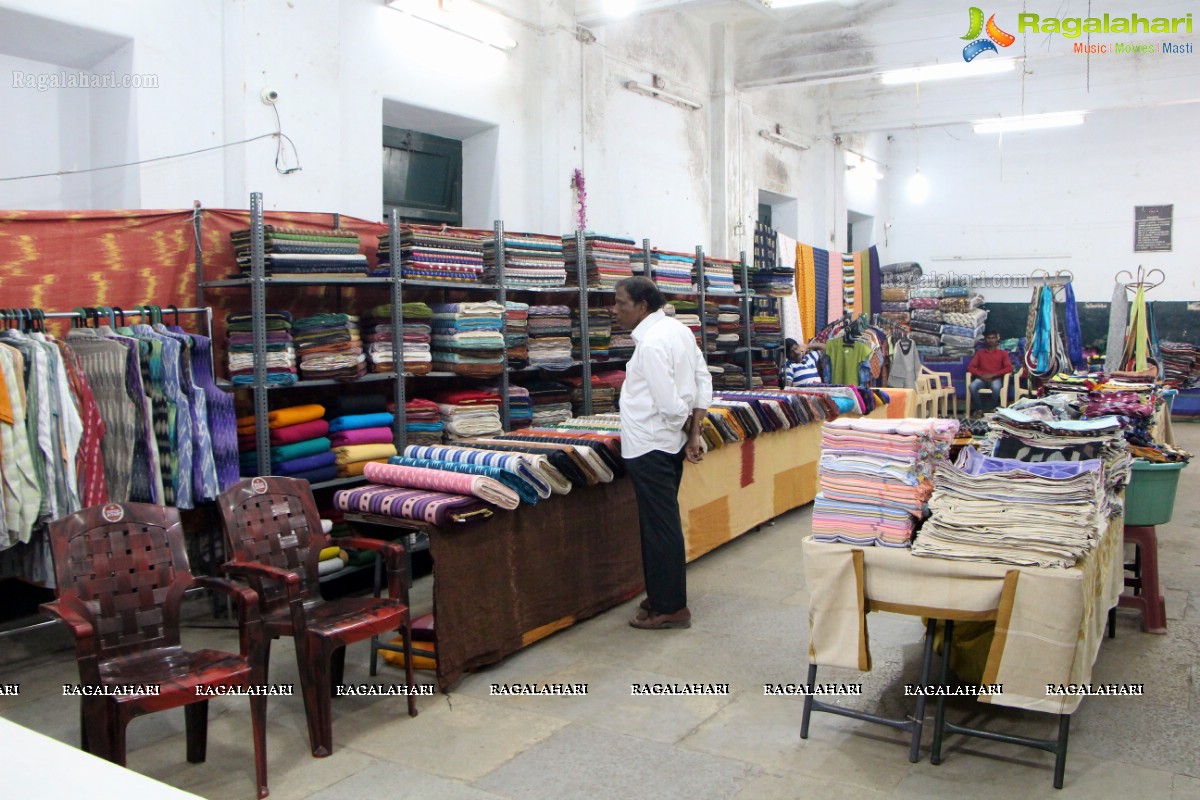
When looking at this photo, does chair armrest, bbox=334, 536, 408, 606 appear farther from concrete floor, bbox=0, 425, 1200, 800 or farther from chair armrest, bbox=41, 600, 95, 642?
chair armrest, bbox=41, 600, 95, 642

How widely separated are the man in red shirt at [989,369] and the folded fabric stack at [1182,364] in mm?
2075

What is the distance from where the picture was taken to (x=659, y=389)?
13.1 ft

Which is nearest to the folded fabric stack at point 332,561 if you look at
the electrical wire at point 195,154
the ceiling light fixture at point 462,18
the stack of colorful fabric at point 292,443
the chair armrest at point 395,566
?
the stack of colorful fabric at point 292,443

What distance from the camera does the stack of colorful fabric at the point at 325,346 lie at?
466 centimetres

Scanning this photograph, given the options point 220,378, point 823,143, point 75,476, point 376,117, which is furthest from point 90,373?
point 823,143

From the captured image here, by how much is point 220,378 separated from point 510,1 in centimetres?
391

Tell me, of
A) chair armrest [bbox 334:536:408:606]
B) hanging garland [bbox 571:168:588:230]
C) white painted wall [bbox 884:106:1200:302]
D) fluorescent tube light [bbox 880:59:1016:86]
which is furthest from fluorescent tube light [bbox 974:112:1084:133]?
chair armrest [bbox 334:536:408:606]

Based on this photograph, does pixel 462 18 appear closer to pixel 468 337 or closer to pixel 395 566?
pixel 468 337

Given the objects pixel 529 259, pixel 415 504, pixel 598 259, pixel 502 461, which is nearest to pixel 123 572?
pixel 415 504

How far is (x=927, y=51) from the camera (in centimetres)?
912

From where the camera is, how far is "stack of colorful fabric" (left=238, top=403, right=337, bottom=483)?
14.9 feet

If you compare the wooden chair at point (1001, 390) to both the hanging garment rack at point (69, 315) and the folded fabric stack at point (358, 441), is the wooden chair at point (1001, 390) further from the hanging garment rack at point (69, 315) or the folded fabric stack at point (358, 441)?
the hanging garment rack at point (69, 315)

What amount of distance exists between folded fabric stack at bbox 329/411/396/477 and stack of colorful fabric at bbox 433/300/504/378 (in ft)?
1.94

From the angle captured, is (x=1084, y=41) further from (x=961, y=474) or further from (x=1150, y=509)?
(x=961, y=474)
